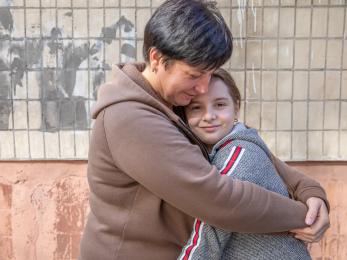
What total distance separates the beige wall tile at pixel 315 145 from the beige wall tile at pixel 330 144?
0.03 metres

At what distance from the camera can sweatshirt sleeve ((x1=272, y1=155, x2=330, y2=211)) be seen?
6.70 ft

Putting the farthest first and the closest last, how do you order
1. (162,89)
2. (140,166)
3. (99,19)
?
(99,19)
(162,89)
(140,166)

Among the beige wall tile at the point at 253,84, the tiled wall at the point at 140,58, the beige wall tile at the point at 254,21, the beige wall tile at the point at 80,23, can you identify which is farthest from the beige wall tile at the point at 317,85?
the beige wall tile at the point at 80,23

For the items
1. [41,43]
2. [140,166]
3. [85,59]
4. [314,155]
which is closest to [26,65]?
[41,43]

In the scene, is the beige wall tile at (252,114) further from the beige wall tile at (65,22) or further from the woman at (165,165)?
the woman at (165,165)

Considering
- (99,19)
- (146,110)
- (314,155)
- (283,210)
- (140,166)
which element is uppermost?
(99,19)

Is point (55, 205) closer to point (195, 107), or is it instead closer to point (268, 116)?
point (268, 116)

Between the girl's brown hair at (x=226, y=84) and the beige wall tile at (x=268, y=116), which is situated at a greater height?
the girl's brown hair at (x=226, y=84)

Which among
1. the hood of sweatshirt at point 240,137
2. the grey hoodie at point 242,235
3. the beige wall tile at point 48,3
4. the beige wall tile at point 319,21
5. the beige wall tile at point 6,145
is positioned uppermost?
the beige wall tile at point 48,3

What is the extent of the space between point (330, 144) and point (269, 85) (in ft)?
2.04

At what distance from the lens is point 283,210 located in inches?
68.4

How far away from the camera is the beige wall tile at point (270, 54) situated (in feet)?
12.5

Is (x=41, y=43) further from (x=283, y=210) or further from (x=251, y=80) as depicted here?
(x=283, y=210)

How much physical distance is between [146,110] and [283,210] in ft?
1.79
